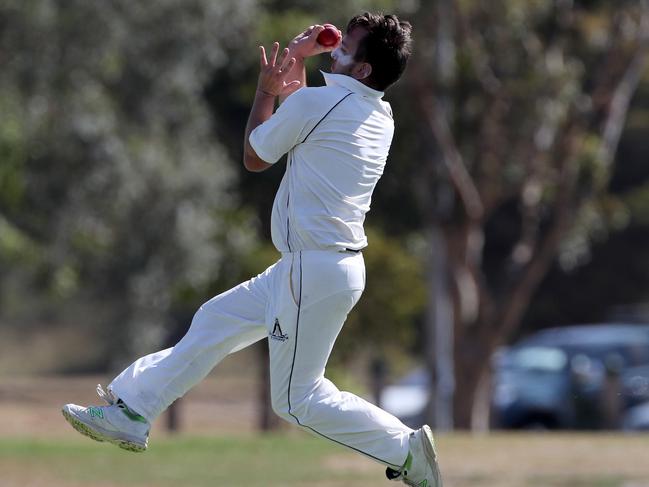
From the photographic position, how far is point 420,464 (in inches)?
257

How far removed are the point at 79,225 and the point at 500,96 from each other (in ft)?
25.0

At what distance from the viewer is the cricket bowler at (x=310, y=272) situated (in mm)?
6324

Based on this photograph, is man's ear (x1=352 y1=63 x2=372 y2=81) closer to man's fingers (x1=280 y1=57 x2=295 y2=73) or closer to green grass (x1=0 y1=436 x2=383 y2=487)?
man's fingers (x1=280 y1=57 x2=295 y2=73)

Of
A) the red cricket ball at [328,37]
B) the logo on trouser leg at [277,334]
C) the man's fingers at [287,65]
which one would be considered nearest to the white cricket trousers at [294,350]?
the logo on trouser leg at [277,334]

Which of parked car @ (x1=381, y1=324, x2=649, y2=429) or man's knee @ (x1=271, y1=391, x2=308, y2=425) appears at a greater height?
man's knee @ (x1=271, y1=391, x2=308, y2=425)

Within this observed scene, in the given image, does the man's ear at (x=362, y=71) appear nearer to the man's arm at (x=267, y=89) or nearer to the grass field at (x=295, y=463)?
the man's arm at (x=267, y=89)

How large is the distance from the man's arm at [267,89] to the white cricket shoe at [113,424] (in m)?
1.19

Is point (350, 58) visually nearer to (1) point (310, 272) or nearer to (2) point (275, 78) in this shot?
(2) point (275, 78)

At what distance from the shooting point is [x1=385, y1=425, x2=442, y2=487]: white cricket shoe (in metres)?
6.54

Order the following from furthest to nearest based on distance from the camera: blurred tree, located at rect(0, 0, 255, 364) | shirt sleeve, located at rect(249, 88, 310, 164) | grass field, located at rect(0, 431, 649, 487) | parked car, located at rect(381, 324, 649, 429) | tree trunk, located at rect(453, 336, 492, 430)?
tree trunk, located at rect(453, 336, 492, 430)
parked car, located at rect(381, 324, 649, 429)
blurred tree, located at rect(0, 0, 255, 364)
grass field, located at rect(0, 431, 649, 487)
shirt sleeve, located at rect(249, 88, 310, 164)

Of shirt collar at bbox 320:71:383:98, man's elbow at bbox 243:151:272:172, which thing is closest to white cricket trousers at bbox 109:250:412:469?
man's elbow at bbox 243:151:272:172

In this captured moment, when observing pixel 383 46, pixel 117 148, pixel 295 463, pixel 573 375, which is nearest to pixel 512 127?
pixel 573 375

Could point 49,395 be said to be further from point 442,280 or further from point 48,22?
point 48,22

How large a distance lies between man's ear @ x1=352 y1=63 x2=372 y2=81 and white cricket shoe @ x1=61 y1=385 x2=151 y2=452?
173 cm
